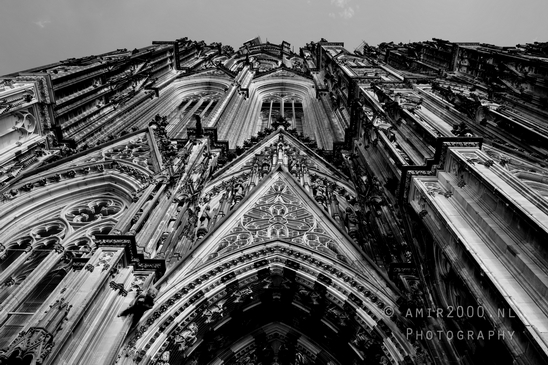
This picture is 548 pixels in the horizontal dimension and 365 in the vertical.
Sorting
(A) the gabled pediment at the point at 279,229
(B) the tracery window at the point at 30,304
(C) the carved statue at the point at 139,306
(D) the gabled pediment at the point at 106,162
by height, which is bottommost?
(C) the carved statue at the point at 139,306

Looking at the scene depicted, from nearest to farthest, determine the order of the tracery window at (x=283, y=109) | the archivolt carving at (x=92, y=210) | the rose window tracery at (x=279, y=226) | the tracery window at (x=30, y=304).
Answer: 1. the tracery window at (x=30, y=304)
2. the rose window tracery at (x=279, y=226)
3. the archivolt carving at (x=92, y=210)
4. the tracery window at (x=283, y=109)

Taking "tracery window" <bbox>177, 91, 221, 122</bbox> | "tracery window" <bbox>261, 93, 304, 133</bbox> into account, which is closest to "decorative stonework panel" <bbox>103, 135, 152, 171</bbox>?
"tracery window" <bbox>177, 91, 221, 122</bbox>

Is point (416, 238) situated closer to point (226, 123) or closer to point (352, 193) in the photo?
point (352, 193)

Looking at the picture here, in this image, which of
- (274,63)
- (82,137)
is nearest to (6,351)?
(82,137)

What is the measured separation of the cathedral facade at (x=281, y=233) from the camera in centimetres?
586

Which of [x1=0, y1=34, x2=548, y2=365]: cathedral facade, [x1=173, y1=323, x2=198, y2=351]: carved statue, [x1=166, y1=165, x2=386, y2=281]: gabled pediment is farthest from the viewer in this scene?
[x1=166, y1=165, x2=386, y2=281]: gabled pediment

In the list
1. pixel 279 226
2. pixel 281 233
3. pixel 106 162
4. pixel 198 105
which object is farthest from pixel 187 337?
pixel 198 105

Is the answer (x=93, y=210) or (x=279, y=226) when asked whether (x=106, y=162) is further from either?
(x=279, y=226)

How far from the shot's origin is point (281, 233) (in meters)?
10.1

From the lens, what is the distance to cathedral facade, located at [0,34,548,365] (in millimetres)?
5855

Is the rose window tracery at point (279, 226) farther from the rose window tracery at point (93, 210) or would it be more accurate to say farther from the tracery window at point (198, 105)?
the tracery window at point (198, 105)

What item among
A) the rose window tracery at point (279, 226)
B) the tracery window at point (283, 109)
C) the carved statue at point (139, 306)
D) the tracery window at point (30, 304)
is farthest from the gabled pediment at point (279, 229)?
the tracery window at point (283, 109)

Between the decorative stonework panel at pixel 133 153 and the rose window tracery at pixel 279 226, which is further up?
the decorative stonework panel at pixel 133 153

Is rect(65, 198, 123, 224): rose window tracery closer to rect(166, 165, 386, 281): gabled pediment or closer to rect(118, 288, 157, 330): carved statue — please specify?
rect(166, 165, 386, 281): gabled pediment
